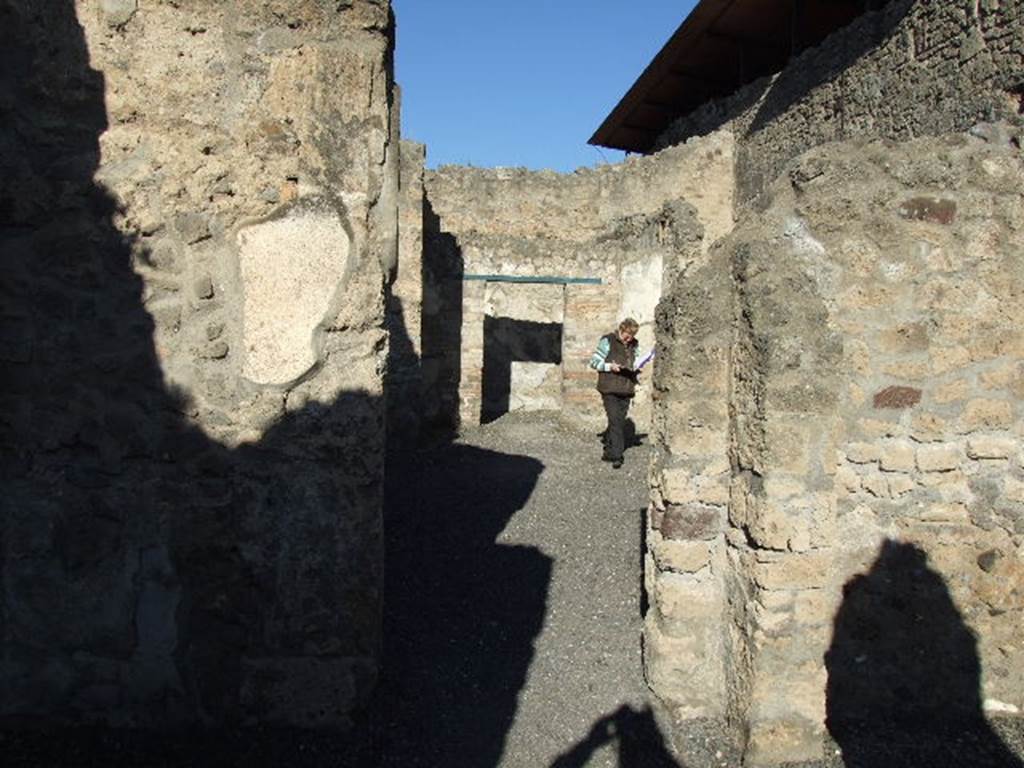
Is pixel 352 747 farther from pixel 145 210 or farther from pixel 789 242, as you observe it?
pixel 789 242

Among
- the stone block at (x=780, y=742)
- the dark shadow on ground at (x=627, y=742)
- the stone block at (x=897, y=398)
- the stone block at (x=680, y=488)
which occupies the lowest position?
the dark shadow on ground at (x=627, y=742)

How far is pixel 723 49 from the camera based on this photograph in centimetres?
1475

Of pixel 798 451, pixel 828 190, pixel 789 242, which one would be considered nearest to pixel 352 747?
pixel 798 451

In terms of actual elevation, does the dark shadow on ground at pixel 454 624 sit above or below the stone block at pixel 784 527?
below

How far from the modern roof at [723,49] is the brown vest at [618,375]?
643 cm

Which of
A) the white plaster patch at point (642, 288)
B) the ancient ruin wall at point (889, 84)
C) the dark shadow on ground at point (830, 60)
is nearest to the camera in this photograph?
the ancient ruin wall at point (889, 84)

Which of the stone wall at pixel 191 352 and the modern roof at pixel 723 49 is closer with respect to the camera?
the stone wall at pixel 191 352

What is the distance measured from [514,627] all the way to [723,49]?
45.6ft

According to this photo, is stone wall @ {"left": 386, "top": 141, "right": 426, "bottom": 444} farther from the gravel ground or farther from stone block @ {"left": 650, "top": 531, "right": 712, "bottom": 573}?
stone block @ {"left": 650, "top": 531, "right": 712, "bottom": 573}

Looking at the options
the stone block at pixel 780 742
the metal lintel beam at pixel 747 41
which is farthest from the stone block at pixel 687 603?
the metal lintel beam at pixel 747 41

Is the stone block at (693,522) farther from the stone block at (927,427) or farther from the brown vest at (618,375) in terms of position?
the brown vest at (618,375)

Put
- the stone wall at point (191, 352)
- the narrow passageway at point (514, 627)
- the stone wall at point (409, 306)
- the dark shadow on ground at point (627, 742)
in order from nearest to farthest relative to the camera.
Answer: the stone wall at point (191, 352) → the dark shadow on ground at point (627, 742) → the narrow passageway at point (514, 627) → the stone wall at point (409, 306)

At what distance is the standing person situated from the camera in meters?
8.05

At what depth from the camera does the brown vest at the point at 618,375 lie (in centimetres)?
805
